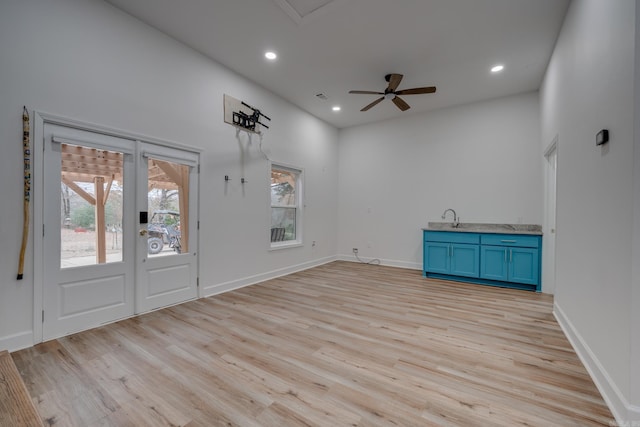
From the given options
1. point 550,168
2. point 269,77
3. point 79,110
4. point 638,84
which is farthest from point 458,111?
point 79,110

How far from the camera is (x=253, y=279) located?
4680mm

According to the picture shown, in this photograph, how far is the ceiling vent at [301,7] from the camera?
2.89m

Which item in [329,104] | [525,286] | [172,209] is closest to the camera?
[172,209]

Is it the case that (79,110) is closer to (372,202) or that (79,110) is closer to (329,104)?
(329,104)

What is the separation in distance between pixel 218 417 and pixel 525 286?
4.79 metres

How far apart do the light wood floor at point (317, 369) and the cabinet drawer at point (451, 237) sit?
1447 mm

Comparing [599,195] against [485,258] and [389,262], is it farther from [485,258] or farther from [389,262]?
[389,262]

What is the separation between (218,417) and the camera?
64.9 inches

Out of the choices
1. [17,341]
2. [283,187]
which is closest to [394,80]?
[283,187]

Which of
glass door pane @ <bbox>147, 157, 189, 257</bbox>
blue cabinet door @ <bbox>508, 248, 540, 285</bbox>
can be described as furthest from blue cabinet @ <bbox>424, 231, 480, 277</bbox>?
glass door pane @ <bbox>147, 157, 189, 257</bbox>

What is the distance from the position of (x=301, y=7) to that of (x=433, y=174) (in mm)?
4052

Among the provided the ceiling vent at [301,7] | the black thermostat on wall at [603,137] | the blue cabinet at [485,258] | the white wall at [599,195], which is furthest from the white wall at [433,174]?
the ceiling vent at [301,7]

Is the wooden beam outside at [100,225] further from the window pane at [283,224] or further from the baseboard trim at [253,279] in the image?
the window pane at [283,224]

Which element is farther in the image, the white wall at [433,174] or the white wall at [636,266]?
the white wall at [433,174]
